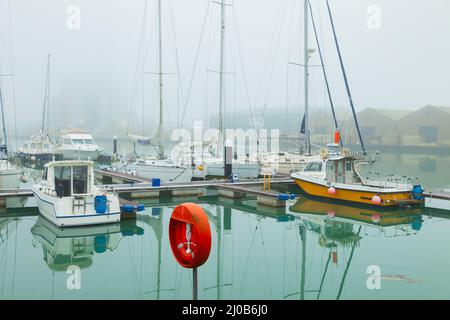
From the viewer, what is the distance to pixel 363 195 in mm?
20750

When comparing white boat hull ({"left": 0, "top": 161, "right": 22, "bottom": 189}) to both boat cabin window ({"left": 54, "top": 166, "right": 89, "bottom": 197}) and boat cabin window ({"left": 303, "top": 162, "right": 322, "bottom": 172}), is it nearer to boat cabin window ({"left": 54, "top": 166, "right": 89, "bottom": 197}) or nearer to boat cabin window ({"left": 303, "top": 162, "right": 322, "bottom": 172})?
boat cabin window ({"left": 54, "top": 166, "right": 89, "bottom": 197})

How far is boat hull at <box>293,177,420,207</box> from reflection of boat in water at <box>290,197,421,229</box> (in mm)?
335

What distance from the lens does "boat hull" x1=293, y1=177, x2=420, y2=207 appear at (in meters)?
20.1

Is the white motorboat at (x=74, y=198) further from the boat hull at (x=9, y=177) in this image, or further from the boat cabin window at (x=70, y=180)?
the boat hull at (x=9, y=177)

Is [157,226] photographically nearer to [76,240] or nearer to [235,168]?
[76,240]

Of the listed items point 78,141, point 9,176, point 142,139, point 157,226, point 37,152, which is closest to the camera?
point 157,226

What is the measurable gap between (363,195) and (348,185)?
0.88 meters

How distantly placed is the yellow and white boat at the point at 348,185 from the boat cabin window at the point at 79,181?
1138 cm

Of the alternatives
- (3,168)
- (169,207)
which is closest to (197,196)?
(169,207)

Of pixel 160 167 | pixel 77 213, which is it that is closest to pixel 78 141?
pixel 160 167

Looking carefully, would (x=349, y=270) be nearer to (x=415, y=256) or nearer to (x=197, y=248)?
(x=415, y=256)

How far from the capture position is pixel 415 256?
43.0 ft

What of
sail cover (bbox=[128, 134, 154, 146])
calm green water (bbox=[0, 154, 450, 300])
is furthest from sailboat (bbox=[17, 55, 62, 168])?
calm green water (bbox=[0, 154, 450, 300])

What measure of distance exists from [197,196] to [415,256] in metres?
12.7
